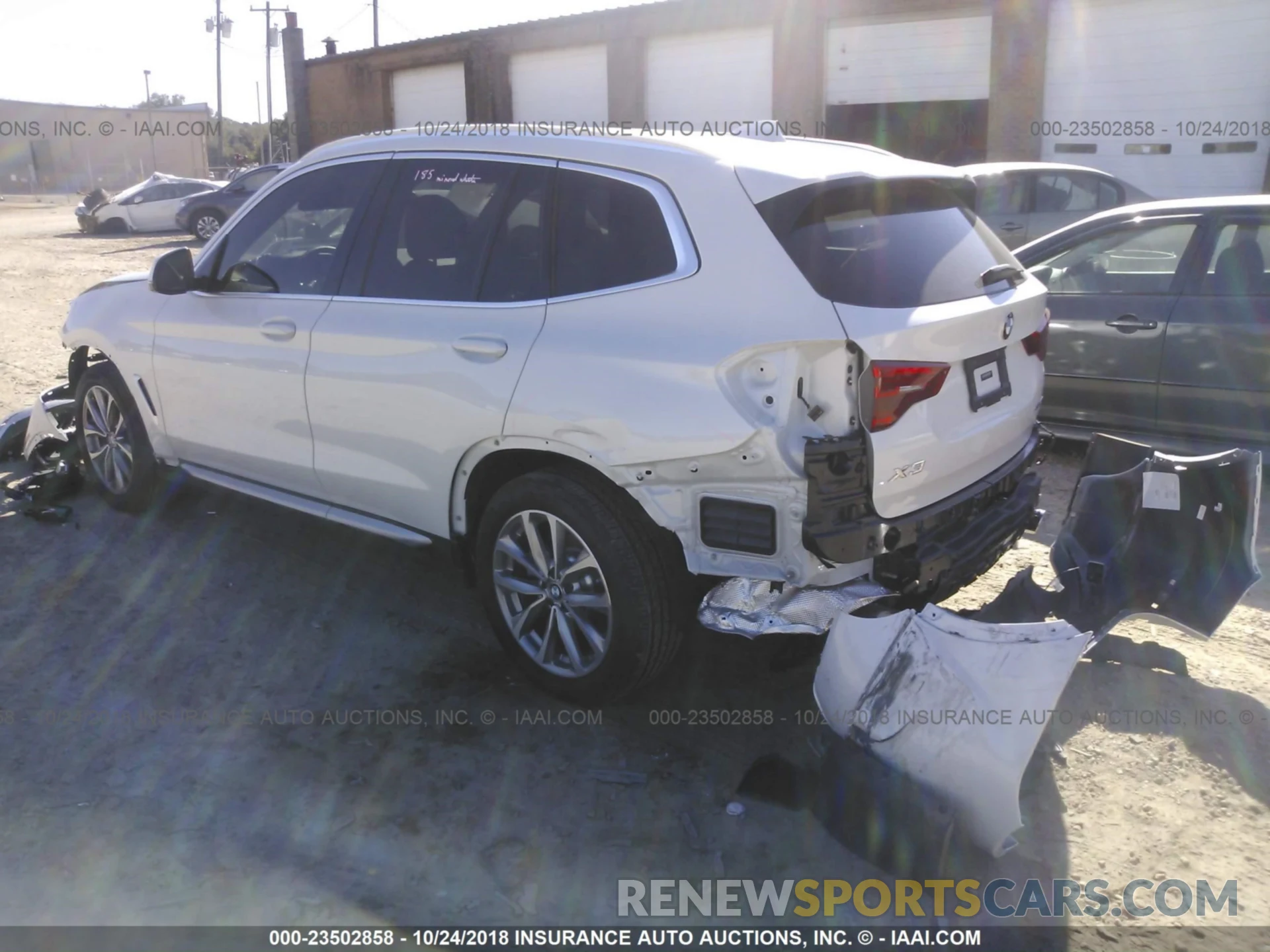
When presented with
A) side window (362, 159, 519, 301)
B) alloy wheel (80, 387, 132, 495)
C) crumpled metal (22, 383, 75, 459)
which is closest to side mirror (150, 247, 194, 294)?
alloy wheel (80, 387, 132, 495)

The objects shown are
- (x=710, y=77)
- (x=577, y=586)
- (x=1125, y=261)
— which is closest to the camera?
(x=577, y=586)

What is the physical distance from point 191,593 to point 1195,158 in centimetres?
1600

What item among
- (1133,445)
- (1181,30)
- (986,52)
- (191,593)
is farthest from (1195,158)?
(191,593)

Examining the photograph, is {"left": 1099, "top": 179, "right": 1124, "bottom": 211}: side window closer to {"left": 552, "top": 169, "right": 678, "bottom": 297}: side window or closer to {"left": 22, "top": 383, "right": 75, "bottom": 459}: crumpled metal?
{"left": 552, "top": 169, "right": 678, "bottom": 297}: side window

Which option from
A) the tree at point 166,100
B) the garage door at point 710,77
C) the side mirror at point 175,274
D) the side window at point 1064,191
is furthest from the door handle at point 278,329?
the tree at point 166,100

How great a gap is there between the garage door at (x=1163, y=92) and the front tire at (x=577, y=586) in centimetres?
1520

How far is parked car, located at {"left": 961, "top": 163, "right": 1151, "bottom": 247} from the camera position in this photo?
1158cm

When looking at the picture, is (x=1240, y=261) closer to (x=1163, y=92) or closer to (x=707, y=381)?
(x=707, y=381)

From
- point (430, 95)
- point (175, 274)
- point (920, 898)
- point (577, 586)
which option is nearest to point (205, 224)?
point (430, 95)

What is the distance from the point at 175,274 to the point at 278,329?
31.2 inches

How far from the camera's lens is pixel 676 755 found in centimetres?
362

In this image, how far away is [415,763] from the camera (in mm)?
3549

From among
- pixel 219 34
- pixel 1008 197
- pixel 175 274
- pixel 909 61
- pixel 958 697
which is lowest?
pixel 958 697

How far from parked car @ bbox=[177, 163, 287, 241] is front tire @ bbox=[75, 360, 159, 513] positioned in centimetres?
2060
